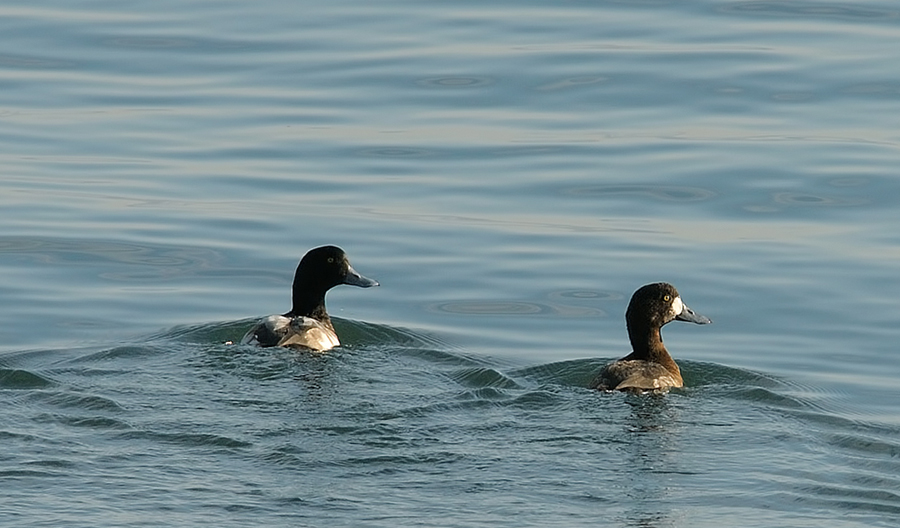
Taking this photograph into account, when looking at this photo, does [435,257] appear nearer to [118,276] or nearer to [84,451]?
[118,276]

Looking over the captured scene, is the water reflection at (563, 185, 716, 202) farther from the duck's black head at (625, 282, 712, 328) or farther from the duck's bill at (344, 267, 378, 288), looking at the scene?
the duck's black head at (625, 282, 712, 328)

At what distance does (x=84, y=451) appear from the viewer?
11.6 m

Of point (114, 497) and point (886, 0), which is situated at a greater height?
point (886, 0)

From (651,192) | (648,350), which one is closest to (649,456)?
(648,350)

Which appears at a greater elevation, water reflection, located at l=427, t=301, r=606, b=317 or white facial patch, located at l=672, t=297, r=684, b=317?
white facial patch, located at l=672, t=297, r=684, b=317

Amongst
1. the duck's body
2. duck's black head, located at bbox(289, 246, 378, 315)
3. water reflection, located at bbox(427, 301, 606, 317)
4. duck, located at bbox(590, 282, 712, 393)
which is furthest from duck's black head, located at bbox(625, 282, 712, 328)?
duck's black head, located at bbox(289, 246, 378, 315)

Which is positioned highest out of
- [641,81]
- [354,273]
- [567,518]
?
[641,81]

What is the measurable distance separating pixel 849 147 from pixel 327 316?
8.17 meters

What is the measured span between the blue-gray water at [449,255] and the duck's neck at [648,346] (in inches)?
18.3

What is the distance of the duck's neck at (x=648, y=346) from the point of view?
47.6 feet

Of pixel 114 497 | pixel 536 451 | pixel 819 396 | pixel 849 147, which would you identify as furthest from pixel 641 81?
pixel 114 497

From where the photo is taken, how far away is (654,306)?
14672mm

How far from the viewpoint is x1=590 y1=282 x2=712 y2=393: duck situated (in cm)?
1392

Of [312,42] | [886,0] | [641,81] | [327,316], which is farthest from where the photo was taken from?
[886,0]
